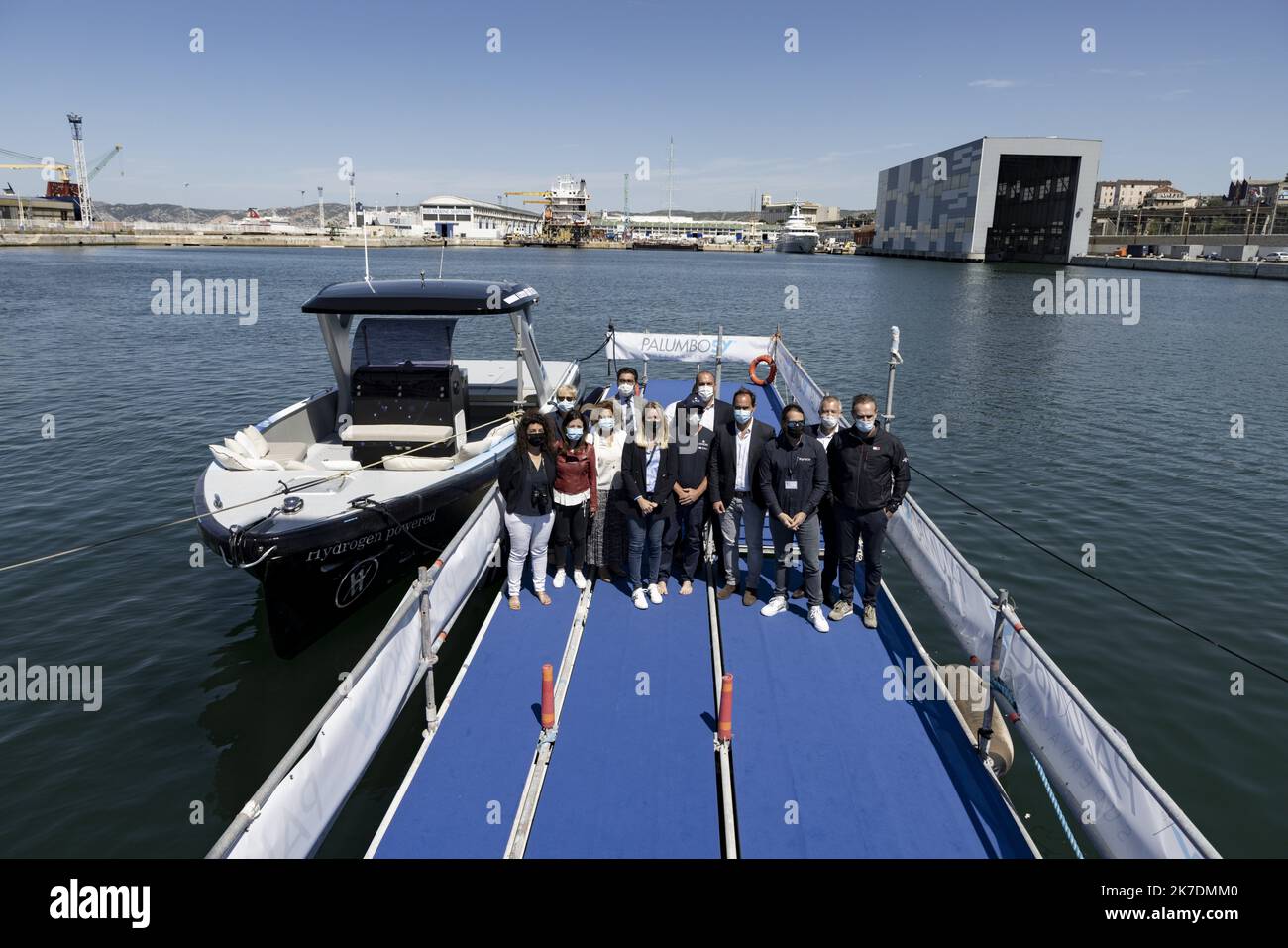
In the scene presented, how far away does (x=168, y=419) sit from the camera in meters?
21.3

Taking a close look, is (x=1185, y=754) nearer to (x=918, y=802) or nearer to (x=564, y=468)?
(x=918, y=802)

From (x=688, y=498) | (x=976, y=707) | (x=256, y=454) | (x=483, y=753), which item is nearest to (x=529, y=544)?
(x=688, y=498)

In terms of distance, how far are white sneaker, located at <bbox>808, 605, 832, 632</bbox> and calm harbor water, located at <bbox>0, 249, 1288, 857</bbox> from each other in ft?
8.60

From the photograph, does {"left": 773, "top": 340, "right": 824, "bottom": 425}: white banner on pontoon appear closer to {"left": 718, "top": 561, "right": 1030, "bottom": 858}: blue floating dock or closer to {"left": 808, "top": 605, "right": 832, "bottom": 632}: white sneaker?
{"left": 808, "top": 605, "right": 832, "bottom": 632}: white sneaker

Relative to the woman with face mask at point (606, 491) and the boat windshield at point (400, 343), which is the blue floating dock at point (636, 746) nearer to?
the woman with face mask at point (606, 491)

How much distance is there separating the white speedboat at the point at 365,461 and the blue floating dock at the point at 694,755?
8.44 ft

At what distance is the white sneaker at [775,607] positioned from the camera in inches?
301

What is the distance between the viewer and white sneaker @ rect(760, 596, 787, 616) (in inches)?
301

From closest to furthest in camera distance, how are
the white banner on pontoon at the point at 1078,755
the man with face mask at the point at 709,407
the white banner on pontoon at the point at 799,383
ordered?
the white banner on pontoon at the point at 1078,755, the man with face mask at the point at 709,407, the white banner on pontoon at the point at 799,383

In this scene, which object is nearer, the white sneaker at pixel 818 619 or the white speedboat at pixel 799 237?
the white sneaker at pixel 818 619

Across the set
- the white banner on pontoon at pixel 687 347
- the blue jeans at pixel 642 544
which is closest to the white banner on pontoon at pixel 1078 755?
the blue jeans at pixel 642 544

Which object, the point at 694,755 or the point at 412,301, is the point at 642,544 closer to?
the point at 694,755

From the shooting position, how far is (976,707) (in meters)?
6.39

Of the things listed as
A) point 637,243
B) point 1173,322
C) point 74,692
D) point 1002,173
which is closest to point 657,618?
point 74,692
